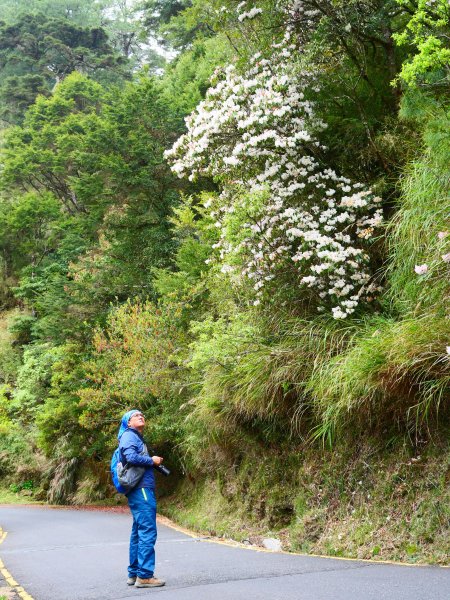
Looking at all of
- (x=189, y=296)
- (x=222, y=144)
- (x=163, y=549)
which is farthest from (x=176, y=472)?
(x=222, y=144)

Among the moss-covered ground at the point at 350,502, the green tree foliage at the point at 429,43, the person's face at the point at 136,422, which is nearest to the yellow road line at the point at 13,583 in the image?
the person's face at the point at 136,422

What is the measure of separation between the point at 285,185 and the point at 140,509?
22.2 ft

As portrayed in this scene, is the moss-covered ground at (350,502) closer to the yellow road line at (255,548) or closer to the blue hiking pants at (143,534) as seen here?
the yellow road line at (255,548)

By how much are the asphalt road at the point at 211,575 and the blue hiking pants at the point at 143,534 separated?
0.22 meters

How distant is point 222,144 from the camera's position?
11797 millimetres

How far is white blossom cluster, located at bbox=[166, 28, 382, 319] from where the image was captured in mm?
10320

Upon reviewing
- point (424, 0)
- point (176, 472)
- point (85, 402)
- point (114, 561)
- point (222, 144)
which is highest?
point (424, 0)

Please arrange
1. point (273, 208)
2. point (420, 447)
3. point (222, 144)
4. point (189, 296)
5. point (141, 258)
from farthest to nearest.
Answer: point (141, 258) → point (189, 296) → point (222, 144) → point (273, 208) → point (420, 447)

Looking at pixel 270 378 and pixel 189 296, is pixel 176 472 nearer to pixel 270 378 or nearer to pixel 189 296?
pixel 189 296

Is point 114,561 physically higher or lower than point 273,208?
lower

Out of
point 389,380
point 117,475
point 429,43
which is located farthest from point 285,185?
point 117,475

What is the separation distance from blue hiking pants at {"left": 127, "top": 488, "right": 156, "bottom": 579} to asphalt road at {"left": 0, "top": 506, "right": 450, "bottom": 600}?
216mm

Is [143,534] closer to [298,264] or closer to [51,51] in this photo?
[298,264]

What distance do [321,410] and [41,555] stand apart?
4614 mm
